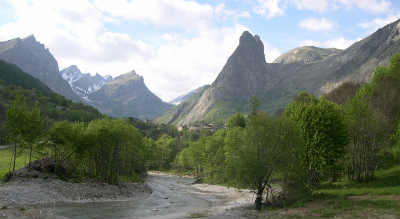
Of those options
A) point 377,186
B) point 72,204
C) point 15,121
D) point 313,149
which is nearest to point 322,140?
point 313,149

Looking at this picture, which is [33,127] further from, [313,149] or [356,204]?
[356,204]

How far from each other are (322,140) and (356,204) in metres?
18.6

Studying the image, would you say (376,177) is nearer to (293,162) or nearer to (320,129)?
(320,129)

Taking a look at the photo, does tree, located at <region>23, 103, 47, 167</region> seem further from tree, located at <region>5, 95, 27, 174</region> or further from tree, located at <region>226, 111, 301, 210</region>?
tree, located at <region>226, 111, 301, 210</region>

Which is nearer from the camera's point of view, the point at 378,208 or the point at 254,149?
the point at 378,208

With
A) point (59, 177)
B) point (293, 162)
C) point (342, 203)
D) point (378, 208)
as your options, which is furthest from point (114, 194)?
point (378, 208)

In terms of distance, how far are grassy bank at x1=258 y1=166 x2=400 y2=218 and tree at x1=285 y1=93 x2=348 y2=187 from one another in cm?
641

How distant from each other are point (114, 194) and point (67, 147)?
46.7 feet

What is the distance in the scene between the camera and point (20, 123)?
5384cm

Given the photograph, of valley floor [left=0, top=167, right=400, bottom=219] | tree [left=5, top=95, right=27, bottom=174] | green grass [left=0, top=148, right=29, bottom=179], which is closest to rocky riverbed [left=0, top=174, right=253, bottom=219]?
valley floor [left=0, top=167, right=400, bottom=219]

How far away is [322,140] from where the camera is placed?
54688 millimetres

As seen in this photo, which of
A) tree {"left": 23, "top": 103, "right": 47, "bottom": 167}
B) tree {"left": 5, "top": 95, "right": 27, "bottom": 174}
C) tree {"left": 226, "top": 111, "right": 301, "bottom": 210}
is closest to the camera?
tree {"left": 226, "top": 111, "right": 301, "bottom": 210}

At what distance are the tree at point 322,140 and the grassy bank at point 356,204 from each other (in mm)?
6408

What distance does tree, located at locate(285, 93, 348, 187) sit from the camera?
53906 millimetres
